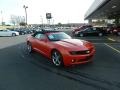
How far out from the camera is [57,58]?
8.91 m

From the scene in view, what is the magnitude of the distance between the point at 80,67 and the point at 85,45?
0.94 metres

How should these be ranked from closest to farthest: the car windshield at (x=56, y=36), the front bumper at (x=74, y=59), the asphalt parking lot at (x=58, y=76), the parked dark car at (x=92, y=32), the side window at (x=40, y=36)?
the asphalt parking lot at (x=58, y=76) < the front bumper at (x=74, y=59) < the car windshield at (x=56, y=36) < the side window at (x=40, y=36) < the parked dark car at (x=92, y=32)

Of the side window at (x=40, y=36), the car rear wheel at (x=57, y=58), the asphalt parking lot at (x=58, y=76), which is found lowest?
the asphalt parking lot at (x=58, y=76)

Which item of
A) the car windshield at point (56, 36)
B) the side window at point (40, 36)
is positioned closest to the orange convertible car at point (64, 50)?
the car windshield at point (56, 36)

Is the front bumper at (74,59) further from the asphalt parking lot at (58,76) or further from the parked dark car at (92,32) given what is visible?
the parked dark car at (92,32)

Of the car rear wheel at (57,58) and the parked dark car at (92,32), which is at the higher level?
the parked dark car at (92,32)

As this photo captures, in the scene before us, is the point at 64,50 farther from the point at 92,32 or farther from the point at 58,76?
the point at 92,32

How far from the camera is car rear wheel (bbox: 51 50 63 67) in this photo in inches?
344

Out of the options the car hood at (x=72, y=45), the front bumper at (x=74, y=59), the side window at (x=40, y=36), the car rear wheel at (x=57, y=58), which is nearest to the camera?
the front bumper at (x=74, y=59)

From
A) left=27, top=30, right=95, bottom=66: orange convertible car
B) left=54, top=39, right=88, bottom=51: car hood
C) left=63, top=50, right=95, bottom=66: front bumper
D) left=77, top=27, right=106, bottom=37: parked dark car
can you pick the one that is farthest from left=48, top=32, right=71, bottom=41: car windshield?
left=77, top=27, right=106, bottom=37: parked dark car

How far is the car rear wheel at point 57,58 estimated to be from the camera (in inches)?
344

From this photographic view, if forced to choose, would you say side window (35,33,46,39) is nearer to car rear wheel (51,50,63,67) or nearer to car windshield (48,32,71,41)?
car windshield (48,32,71,41)

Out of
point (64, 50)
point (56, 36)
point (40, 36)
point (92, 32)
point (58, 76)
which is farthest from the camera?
point (92, 32)

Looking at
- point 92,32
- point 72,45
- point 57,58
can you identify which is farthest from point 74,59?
point 92,32
